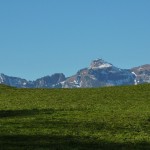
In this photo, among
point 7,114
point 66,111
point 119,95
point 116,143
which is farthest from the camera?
point 119,95

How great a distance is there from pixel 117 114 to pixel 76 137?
19.0m

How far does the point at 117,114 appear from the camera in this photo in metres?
54.5

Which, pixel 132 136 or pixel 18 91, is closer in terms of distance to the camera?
pixel 132 136

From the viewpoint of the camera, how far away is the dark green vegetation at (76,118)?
109 feet

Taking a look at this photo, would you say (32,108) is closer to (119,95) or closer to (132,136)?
(119,95)

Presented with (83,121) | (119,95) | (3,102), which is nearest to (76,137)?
(83,121)

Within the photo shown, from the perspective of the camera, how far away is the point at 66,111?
190 feet

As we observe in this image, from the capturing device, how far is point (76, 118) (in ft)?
166

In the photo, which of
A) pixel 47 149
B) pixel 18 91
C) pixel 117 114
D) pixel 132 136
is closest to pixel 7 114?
pixel 117 114

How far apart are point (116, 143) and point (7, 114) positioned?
902 inches

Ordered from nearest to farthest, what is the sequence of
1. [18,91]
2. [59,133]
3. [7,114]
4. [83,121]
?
[59,133], [83,121], [7,114], [18,91]

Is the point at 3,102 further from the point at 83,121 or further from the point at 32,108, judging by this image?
the point at 83,121

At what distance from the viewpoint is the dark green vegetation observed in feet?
109

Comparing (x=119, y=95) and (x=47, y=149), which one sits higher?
(x=119, y=95)
